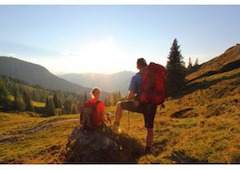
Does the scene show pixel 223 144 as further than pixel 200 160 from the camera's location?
Yes

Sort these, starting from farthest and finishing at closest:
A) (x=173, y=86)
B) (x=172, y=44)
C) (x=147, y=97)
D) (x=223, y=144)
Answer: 1. (x=172, y=44)
2. (x=173, y=86)
3. (x=223, y=144)
4. (x=147, y=97)

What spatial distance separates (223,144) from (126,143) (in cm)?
397

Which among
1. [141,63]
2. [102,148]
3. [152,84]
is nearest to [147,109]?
[152,84]

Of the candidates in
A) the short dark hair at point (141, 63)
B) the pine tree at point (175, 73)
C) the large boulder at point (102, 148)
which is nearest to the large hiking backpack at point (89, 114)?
the large boulder at point (102, 148)

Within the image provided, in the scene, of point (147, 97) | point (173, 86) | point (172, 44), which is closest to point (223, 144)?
point (147, 97)

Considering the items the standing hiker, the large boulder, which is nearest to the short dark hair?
the standing hiker

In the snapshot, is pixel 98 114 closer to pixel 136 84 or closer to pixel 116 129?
pixel 116 129

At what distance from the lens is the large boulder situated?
9.77 meters

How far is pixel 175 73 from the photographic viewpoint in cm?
5150

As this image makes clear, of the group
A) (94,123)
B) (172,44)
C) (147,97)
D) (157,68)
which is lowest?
(94,123)

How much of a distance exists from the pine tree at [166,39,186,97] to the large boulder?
3948 cm

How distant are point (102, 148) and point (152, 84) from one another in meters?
3.05

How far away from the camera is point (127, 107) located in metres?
10.3

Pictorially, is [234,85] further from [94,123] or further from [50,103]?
[50,103]
